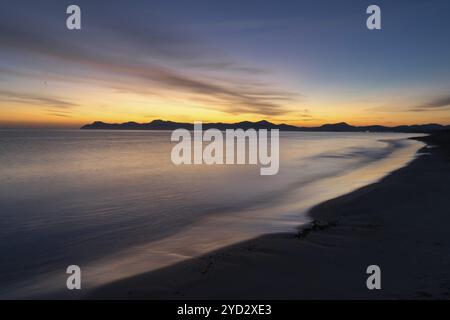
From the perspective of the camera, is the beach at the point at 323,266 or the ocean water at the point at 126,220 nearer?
the beach at the point at 323,266

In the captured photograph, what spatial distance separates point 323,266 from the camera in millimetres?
7230

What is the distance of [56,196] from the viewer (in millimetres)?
18469

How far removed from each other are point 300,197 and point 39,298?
13634mm

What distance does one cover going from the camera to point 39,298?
6.68m

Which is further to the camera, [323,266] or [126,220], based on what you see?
[126,220]

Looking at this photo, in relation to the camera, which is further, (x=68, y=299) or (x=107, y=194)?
(x=107, y=194)

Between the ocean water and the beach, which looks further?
the ocean water

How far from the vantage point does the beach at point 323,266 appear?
611 cm

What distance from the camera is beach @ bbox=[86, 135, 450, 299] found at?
6105 mm

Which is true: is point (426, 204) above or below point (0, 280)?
above
